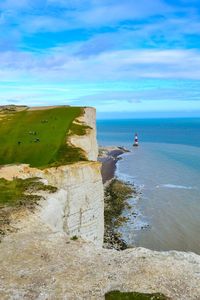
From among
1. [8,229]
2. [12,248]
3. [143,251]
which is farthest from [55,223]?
[143,251]

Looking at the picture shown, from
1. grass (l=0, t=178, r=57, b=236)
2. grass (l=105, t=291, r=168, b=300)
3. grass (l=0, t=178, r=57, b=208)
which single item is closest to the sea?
grass (l=0, t=178, r=57, b=208)

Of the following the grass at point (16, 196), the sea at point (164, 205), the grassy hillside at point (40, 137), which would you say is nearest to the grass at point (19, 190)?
the grass at point (16, 196)

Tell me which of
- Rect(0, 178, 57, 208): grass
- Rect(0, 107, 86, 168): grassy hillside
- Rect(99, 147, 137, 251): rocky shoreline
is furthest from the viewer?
Rect(99, 147, 137, 251): rocky shoreline

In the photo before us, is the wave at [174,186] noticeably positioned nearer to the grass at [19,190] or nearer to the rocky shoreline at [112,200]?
the rocky shoreline at [112,200]

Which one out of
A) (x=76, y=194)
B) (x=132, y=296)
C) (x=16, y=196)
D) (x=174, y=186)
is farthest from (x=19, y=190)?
(x=174, y=186)

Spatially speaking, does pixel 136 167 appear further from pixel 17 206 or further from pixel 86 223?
pixel 17 206

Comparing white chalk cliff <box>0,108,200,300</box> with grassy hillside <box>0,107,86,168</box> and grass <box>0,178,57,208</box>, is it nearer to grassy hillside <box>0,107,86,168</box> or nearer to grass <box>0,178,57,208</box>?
grass <box>0,178,57,208</box>
